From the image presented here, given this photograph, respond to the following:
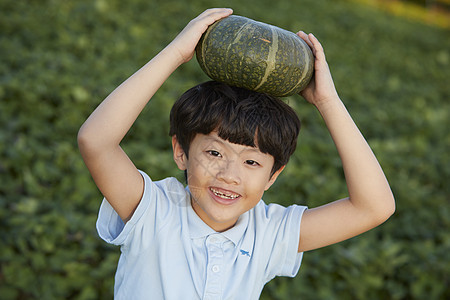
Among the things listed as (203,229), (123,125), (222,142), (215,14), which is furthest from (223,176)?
(215,14)

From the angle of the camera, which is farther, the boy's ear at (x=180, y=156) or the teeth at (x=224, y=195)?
the boy's ear at (x=180, y=156)

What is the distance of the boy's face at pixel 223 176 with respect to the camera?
71.1 inches

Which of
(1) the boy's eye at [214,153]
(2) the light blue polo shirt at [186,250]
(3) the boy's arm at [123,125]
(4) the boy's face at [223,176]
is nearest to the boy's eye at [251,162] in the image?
(4) the boy's face at [223,176]

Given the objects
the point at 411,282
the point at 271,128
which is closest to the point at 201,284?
the point at 271,128

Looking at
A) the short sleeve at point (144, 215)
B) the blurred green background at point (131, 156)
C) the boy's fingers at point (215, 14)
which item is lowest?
the blurred green background at point (131, 156)

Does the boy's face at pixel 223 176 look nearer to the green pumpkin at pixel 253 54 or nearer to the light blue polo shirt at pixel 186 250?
the light blue polo shirt at pixel 186 250

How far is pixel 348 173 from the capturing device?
1.91 metres

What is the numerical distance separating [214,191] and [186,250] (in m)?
0.25

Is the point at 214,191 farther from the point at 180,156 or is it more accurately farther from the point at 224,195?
the point at 180,156

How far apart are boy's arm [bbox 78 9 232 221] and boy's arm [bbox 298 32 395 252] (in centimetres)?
49

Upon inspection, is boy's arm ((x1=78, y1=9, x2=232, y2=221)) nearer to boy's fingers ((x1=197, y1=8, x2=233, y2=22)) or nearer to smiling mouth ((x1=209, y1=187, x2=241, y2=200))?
boy's fingers ((x1=197, y1=8, x2=233, y2=22))

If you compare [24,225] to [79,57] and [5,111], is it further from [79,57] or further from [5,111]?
[79,57]

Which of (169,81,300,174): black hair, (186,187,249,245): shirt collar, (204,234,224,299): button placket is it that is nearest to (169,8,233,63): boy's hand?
(169,81,300,174): black hair

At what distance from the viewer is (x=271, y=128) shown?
6.25 ft
